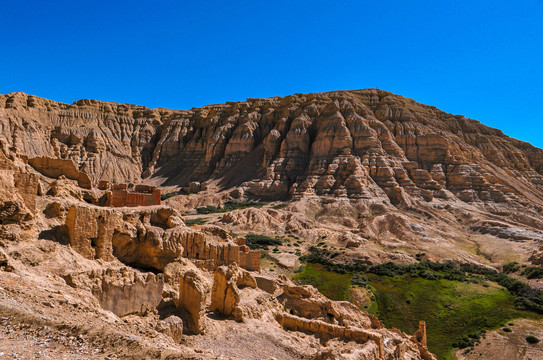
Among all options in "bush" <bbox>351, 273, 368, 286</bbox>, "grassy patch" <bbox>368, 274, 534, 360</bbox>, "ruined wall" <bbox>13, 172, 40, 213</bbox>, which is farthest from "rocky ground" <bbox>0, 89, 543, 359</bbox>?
"bush" <bbox>351, 273, 368, 286</bbox>

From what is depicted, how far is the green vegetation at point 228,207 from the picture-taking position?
218 ft

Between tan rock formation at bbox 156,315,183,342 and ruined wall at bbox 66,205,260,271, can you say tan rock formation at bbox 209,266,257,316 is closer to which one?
ruined wall at bbox 66,205,260,271

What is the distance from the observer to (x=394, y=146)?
3071 inches

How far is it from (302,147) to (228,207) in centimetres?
2300

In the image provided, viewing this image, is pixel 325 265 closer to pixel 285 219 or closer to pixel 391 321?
pixel 391 321

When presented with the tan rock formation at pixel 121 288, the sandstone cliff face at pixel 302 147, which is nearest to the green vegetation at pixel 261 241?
the sandstone cliff face at pixel 302 147

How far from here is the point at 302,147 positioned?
83.5 metres

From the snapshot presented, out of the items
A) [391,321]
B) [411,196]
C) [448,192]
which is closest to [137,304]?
[391,321]

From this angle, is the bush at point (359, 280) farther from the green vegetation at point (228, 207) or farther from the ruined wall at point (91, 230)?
the green vegetation at point (228, 207)

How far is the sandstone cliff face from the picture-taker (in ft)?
236

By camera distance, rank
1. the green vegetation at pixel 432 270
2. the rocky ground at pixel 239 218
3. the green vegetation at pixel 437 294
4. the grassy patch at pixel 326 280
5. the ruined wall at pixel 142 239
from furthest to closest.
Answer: the green vegetation at pixel 432 270 < the grassy patch at pixel 326 280 < the green vegetation at pixel 437 294 < the ruined wall at pixel 142 239 < the rocky ground at pixel 239 218

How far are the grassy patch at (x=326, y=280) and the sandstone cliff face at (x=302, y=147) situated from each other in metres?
28.5

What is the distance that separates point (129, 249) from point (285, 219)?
44827 mm

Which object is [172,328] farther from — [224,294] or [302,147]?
[302,147]
